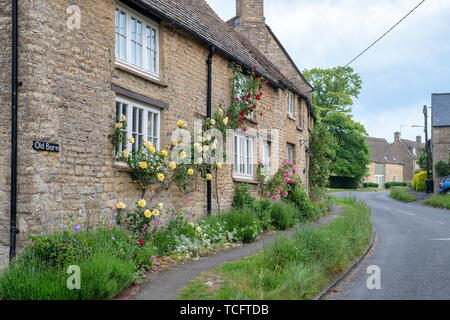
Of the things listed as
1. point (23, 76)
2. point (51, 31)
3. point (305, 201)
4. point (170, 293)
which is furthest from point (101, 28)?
point (305, 201)

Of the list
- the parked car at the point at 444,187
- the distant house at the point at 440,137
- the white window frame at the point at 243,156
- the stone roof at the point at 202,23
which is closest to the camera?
the stone roof at the point at 202,23

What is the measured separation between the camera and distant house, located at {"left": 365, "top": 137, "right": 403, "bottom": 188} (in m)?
68.9

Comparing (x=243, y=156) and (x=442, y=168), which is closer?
(x=243, y=156)

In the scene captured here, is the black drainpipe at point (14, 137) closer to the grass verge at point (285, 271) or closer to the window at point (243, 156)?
the grass verge at point (285, 271)

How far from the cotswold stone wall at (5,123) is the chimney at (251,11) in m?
13.8

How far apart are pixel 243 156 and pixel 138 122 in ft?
18.7

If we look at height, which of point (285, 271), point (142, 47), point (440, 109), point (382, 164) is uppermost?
point (440, 109)

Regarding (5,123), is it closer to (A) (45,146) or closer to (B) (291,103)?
(A) (45,146)

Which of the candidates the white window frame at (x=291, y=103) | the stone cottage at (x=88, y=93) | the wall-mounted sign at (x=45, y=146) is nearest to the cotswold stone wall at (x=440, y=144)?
the white window frame at (x=291, y=103)

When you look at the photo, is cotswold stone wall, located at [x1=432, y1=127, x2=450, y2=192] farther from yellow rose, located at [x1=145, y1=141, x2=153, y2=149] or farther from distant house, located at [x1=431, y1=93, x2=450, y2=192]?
yellow rose, located at [x1=145, y1=141, x2=153, y2=149]

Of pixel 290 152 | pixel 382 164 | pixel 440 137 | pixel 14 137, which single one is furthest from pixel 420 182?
pixel 382 164

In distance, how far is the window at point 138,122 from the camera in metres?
8.74

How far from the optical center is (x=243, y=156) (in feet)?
46.8

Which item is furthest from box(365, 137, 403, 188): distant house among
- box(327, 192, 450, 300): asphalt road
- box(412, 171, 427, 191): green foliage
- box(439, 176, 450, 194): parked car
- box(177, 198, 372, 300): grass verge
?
box(177, 198, 372, 300): grass verge
